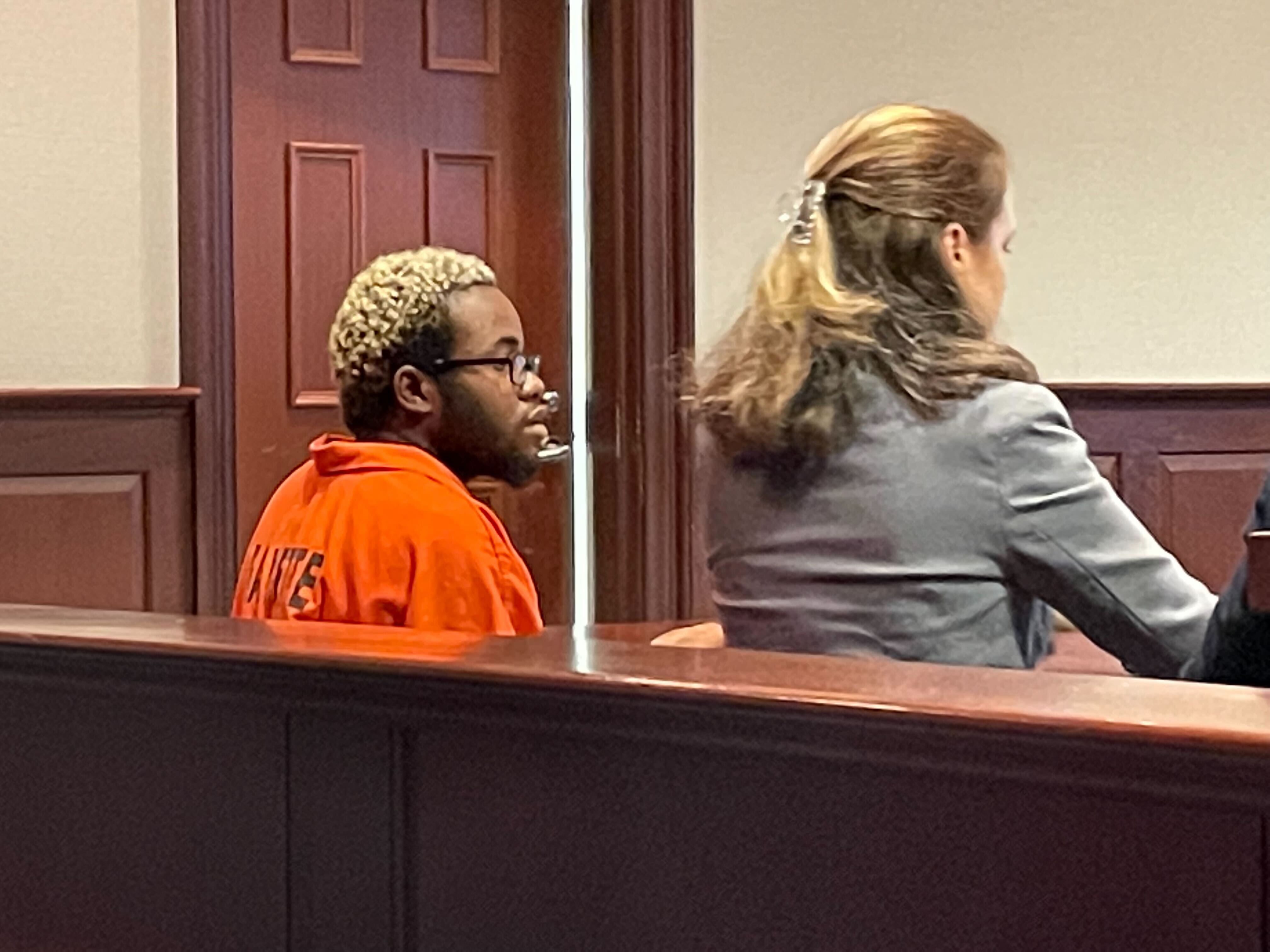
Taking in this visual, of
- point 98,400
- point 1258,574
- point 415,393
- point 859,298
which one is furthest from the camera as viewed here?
point 98,400

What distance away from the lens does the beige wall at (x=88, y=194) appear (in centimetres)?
360

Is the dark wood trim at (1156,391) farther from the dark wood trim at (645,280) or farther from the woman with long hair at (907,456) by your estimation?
the woman with long hair at (907,456)

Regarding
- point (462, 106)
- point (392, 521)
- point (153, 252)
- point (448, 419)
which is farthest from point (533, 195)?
point (392, 521)

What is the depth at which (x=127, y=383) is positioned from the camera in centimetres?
369

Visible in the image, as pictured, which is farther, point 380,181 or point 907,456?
point 380,181

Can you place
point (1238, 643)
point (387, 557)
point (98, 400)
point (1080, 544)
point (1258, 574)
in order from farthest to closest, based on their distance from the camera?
point (98, 400) → point (387, 557) → point (1080, 544) → point (1238, 643) → point (1258, 574)

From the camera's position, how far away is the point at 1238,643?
1436 mm

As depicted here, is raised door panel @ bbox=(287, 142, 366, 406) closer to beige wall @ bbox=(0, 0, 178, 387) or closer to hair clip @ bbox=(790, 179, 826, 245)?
beige wall @ bbox=(0, 0, 178, 387)

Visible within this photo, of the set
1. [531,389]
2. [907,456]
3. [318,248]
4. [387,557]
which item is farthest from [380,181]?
[907,456]

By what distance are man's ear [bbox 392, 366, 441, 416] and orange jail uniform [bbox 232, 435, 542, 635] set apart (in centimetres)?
16

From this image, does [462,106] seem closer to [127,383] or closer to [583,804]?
[127,383]

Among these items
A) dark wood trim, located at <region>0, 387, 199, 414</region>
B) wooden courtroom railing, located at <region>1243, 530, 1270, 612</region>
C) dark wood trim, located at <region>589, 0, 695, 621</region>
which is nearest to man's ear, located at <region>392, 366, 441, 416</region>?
wooden courtroom railing, located at <region>1243, 530, 1270, 612</region>

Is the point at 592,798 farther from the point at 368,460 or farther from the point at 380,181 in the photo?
the point at 380,181

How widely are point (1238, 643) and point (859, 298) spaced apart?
514 millimetres
